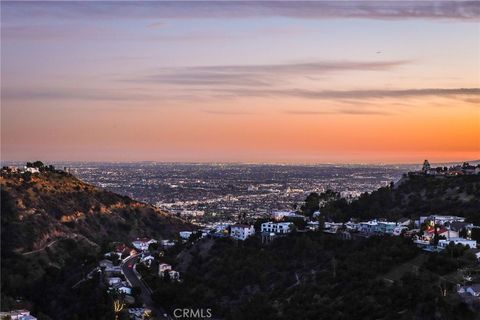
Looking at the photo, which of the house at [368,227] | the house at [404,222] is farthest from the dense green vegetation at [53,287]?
the house at [404,222]

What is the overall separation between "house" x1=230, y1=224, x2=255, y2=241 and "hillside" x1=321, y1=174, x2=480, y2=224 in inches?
226

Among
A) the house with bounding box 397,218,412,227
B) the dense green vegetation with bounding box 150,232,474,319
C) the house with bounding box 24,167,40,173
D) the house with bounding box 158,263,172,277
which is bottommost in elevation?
the house with bounding box 158,263,172,277

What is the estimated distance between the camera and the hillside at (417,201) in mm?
42906

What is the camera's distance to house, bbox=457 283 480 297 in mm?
23703

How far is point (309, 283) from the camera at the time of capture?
30.0 meters

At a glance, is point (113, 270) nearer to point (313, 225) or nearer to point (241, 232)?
point (241, 232)

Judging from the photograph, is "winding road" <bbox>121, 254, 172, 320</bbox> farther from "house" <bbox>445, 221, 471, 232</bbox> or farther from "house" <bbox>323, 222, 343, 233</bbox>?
"house" <bbox>445, 221, 471, 232</bbox>

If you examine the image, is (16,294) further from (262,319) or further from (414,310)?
(414,310)

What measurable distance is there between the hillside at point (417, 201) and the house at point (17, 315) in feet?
66.0

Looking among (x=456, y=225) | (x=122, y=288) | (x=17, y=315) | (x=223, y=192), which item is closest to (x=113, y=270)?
(x=122, y=288)

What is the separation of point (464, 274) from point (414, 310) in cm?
435

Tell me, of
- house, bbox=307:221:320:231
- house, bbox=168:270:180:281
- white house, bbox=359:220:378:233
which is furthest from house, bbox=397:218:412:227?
house, bbox=168:270:180:281

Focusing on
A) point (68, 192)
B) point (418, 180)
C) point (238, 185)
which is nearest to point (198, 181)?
point (238, 185)

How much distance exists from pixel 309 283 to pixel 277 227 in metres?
10.6
